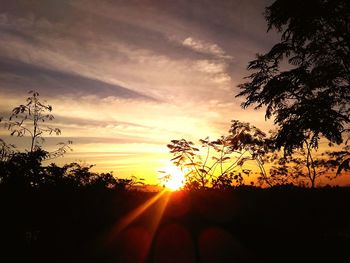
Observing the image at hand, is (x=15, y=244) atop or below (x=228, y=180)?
below

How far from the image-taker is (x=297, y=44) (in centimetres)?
1331

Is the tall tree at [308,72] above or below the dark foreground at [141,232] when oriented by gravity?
above

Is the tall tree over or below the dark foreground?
over

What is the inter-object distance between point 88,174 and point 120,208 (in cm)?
302

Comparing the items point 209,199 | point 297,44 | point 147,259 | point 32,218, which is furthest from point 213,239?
point 297,44

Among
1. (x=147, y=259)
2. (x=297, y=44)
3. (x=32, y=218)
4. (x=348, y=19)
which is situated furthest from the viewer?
(x=297, y=44)

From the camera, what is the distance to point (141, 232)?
841cm

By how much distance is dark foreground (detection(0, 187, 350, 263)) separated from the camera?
7.63 m

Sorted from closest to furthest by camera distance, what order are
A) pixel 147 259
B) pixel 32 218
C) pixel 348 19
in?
pixel 147 259 → pixel 32 218 → pixel 348 19

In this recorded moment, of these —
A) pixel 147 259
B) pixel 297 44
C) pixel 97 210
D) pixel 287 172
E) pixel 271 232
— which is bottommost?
pixel 147 259

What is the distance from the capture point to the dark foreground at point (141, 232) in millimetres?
7629

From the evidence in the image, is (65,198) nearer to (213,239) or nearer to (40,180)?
(40,180)

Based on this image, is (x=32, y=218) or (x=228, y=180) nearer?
(x=32, y=218)

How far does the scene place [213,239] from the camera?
8617mm
